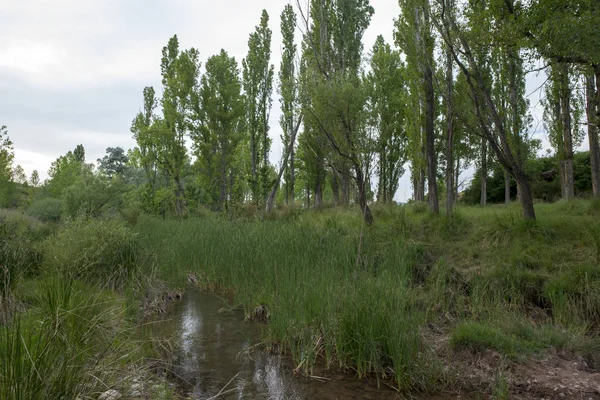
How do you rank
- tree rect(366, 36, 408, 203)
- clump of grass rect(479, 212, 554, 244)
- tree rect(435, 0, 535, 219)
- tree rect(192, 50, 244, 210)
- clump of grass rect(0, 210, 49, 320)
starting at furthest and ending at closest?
tree rect(192, 50, 244, 210) < tree rect(366, 36, 408, 203) < clump of grass rect(479, 212, 554, 244) < tree rect(435, 0, 535, 219) < clump of grass rect(0, 210, 49, 320)

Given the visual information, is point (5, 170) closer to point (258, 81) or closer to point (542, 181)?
point (258, 81)

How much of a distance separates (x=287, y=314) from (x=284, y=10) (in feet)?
75.2

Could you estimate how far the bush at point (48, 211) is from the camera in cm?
1564

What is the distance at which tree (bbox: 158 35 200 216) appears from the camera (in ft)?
72.3

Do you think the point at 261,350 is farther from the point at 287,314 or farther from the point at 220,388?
the point at 220,388

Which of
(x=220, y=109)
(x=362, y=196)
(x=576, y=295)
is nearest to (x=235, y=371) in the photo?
(x=576, y=295)

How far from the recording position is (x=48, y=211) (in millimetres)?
16062

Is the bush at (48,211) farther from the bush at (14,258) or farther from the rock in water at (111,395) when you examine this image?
the rock in water at (111,395)

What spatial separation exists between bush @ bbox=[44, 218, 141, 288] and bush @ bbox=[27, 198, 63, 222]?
10.1m

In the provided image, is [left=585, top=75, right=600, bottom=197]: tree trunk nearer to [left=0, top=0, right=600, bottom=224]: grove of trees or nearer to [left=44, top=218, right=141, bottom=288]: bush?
[left=0, top=0, right=600, bottom=224]: grove of trees

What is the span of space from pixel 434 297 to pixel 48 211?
1600cm

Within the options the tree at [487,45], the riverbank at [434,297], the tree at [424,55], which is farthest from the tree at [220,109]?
the tree at [487,45]

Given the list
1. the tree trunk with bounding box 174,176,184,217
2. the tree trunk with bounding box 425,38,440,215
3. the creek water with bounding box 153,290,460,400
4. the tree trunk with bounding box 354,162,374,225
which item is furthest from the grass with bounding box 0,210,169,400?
the tree trunk with bounding box 174,176,184,217

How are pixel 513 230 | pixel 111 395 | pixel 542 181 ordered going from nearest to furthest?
pixel 111 395
pixel 513 230
pixel 542 181
